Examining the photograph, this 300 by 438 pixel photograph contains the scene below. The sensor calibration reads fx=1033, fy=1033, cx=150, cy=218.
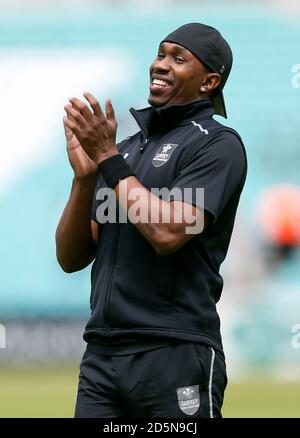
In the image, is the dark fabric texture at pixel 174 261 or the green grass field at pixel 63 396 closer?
the dark fabric texture at pixel 174 261

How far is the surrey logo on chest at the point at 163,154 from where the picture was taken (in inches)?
134

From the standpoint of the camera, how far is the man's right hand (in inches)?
139

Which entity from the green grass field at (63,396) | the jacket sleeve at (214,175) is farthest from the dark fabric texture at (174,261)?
the green grass field at (63,396)

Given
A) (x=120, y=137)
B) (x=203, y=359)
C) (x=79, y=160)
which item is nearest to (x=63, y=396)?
(x=120, y=137)

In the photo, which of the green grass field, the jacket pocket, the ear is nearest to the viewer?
the jacket pocket

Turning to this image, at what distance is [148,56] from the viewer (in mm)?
10195

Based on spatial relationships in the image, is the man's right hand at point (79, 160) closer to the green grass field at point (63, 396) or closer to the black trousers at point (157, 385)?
Result: the black trousers at point (157, 385)

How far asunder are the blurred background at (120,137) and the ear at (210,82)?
18.2 feet

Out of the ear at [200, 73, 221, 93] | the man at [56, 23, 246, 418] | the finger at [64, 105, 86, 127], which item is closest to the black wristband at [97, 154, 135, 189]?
the man at [56, 23, 246, 418]

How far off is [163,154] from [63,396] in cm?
474

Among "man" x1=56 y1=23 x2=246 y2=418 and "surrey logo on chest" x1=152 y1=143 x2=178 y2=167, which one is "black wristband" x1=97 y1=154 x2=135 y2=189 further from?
"surrey logo on chest" x1=152 y1=143 x2=178 y2=167

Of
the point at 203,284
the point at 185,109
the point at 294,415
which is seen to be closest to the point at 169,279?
the point at 203,284

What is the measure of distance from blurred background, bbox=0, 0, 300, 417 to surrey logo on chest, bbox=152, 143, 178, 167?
5.64 metres
